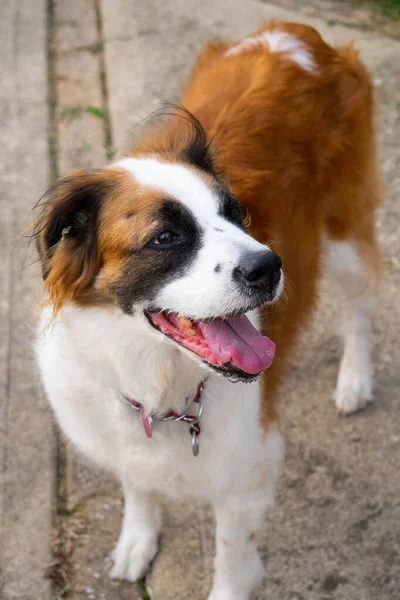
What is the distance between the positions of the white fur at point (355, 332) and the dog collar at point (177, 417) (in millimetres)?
1341

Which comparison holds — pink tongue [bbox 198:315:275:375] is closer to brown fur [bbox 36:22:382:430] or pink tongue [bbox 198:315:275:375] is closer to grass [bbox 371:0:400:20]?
brown fur [bbox 36:22:382:430]

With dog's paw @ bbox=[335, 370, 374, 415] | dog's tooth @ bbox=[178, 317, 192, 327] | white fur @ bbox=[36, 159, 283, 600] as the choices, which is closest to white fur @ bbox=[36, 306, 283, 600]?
white fur @ bbox=[36, 159, 283, 600]

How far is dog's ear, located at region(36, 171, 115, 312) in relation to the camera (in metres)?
2.54

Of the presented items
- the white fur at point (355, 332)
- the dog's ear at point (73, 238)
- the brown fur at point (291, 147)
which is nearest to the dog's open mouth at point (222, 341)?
the dog's ear at point (73, 238)

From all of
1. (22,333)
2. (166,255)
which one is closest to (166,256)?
(166,255)

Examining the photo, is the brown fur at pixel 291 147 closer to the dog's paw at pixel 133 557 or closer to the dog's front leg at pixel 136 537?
the dog's front leg at pixel 136 537

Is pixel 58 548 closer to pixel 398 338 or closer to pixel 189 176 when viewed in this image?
pixel 189 176

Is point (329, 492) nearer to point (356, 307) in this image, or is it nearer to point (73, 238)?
point (356, 307)

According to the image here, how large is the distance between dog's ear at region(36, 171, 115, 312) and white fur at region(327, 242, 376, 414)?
157 centimetres

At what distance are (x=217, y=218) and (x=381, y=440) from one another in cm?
187

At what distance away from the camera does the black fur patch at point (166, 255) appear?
2381 mm

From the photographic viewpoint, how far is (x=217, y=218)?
2434mm

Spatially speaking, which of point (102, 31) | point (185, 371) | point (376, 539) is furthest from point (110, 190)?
point (102, 31)

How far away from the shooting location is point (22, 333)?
4.32 meters
